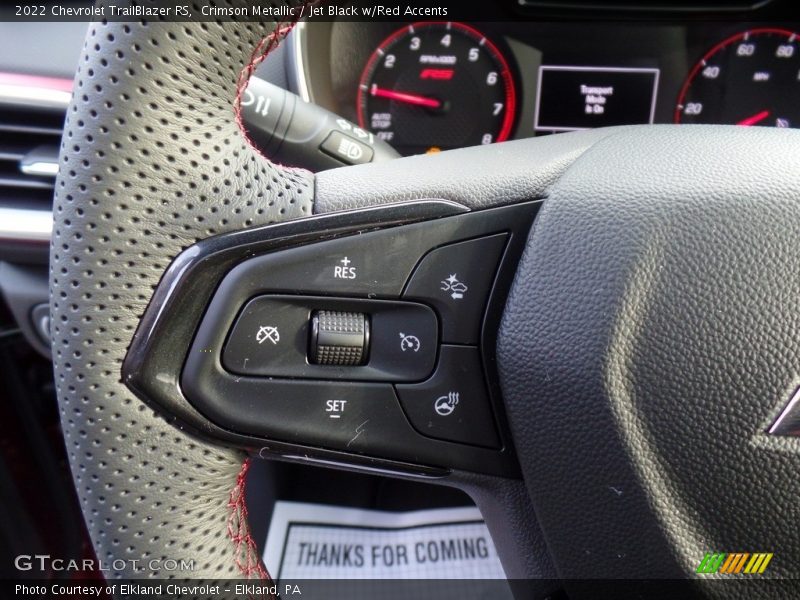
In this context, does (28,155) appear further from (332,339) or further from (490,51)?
(490,51)

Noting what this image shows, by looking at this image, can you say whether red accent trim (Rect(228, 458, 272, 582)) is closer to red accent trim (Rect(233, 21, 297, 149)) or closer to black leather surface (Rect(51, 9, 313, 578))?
black leather surface (Rect(51, 9, 313, 578))

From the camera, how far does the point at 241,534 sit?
58cm

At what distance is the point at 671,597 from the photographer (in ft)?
1.79

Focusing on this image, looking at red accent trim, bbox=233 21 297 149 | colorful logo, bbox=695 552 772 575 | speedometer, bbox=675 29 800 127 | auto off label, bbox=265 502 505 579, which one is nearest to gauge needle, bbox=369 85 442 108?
speedometer, bbox=675 29 800 127

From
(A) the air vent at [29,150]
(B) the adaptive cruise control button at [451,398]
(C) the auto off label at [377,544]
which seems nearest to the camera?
(B) the adaptive cruise control button at [451,398]

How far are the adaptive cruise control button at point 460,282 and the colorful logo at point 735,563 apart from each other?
0.24 m

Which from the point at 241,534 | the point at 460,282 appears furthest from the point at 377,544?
the point at 460,282

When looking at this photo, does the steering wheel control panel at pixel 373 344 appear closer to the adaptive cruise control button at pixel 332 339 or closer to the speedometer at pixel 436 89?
the adaptive cruise control button at pixel 332 339

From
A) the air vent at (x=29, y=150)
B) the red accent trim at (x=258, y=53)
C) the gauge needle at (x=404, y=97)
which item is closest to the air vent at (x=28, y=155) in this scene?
the air vent at (x=29, y=150)

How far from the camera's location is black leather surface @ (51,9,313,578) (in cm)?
47

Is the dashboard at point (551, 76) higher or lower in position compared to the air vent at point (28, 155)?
higher

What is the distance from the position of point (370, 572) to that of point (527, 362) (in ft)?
3.28

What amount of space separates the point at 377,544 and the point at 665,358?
1.08m

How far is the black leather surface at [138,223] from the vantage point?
473 mm
